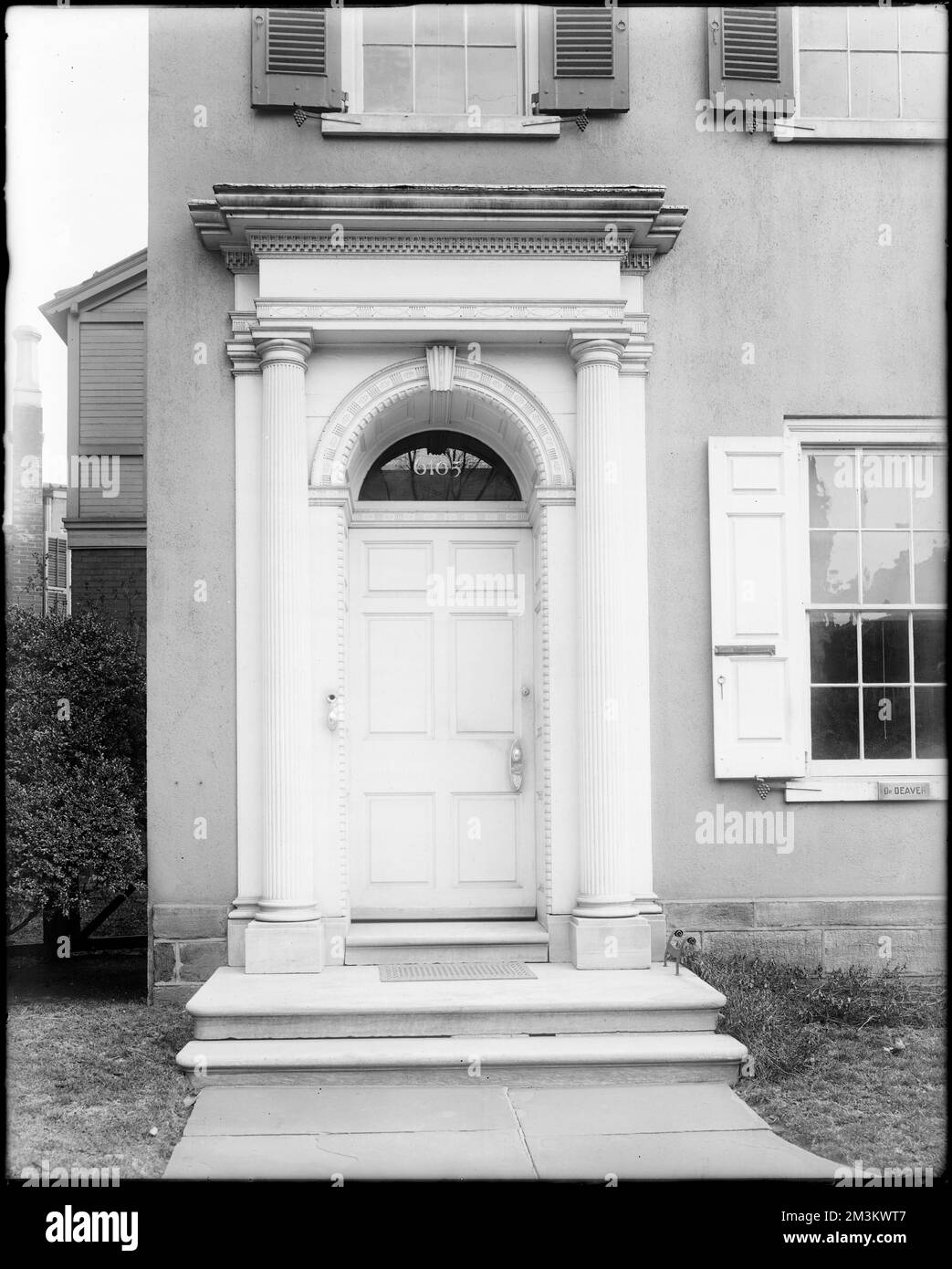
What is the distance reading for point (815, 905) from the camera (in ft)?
21.4

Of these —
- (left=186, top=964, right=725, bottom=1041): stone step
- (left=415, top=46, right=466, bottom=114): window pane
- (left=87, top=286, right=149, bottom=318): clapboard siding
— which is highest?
(left=87, top=286, right=149, bottom=318): clapboard siding

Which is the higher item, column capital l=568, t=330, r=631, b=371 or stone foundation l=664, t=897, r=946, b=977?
column capital l=568, t=330, r=631, b=371

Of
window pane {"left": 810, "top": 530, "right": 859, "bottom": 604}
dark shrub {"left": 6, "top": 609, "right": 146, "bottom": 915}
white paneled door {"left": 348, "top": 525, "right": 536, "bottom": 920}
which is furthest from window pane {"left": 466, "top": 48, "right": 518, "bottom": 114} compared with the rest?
dark shrub {"left": 6, "top": 609, "right": 146, "bottom": 915}

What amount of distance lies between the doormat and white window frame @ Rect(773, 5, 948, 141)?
16.1ft

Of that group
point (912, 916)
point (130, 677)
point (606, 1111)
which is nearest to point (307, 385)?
point (130, 677)

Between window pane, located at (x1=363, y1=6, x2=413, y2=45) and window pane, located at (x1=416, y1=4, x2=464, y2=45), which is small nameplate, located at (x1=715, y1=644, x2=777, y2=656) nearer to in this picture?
window pane, located at (x1=416, y1=4, x2=464, y2=45)

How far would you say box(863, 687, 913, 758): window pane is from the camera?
6734 mm

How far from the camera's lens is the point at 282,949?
19.6 ft

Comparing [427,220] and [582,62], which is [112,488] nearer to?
[427,220]

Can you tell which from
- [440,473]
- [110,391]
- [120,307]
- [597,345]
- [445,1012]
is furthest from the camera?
[120,307]

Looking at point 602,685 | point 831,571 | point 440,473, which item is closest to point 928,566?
point 831,571

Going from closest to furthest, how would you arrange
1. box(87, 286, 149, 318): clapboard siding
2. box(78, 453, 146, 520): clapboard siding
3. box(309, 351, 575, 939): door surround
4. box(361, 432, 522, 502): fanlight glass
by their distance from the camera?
box(309, 351, 575, 939): door surround < box(361, 432, 522, 502): fanlight glass < box(78, 453, 146, 520): clapboard siding < box(87, 286, 149, 318): clapboard siding

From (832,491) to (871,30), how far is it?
2.73m

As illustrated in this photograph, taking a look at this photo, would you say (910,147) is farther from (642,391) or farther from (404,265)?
(404,265)
